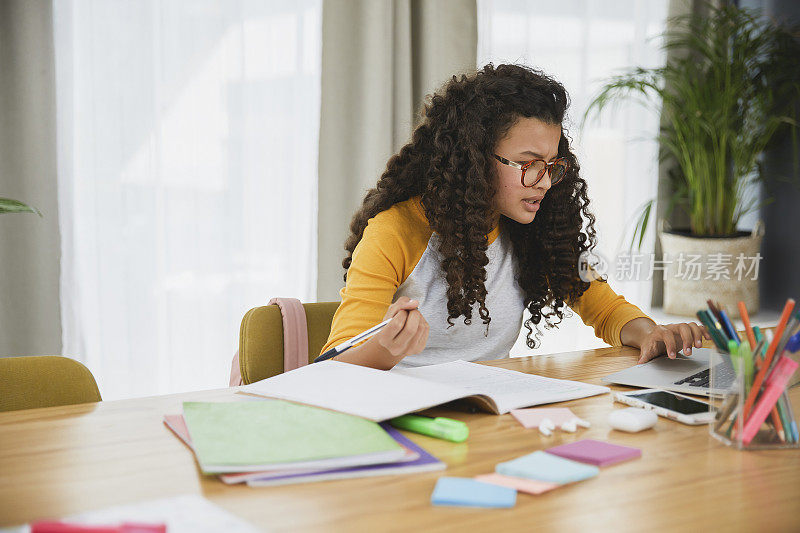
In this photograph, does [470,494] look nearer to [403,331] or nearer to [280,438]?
[280,438]

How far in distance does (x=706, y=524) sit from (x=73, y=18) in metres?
2.54

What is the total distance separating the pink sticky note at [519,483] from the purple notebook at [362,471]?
0.18ft

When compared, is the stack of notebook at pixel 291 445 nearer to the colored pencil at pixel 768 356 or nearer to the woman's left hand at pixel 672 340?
the colored pencil at pixel 768 356

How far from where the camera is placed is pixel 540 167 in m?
1.58

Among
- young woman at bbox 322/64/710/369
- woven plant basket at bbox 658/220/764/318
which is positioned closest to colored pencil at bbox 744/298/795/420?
young woman at bbox 322/64/710/369

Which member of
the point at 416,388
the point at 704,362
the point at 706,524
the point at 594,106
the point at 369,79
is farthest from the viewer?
the point at 594,106

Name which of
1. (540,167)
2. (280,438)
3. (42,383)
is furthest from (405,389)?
(540,167)

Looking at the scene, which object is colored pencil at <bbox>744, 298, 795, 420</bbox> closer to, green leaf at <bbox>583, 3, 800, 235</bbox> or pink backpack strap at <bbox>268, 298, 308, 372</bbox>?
pink backpack strap at <bbox>268, 298, 308, 372</bbox>

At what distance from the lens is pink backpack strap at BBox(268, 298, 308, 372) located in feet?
5.04

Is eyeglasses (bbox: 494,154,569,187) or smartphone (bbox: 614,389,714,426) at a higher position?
eyeglasses (bbox: 494,154,569,187)

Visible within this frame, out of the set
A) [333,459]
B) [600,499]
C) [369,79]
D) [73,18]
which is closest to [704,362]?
[600,499]

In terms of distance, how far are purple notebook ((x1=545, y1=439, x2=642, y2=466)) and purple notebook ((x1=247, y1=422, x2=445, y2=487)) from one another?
14cm

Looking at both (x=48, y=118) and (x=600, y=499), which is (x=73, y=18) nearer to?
(x=48, y=118)

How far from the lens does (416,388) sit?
39.6 inches
